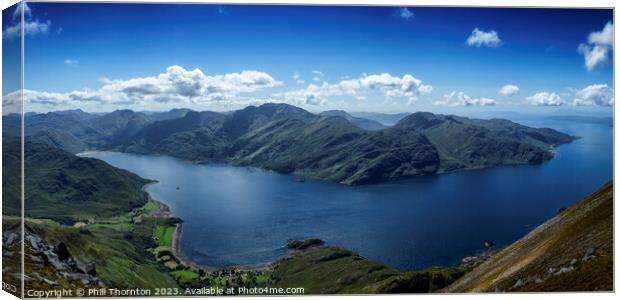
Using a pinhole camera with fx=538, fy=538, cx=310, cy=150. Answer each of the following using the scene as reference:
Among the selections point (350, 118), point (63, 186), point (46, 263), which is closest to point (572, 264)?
point (46, 263)

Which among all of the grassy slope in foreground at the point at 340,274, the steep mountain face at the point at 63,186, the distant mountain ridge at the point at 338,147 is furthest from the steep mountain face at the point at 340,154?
the grassy slope in foreground at the point at 340,274

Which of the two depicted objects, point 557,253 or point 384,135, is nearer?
point 557,253

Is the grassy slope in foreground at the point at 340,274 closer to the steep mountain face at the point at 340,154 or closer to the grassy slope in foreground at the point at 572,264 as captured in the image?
the grassy slope in foreground at the point at 572,264

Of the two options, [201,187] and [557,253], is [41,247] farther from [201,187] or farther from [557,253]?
[201,187]

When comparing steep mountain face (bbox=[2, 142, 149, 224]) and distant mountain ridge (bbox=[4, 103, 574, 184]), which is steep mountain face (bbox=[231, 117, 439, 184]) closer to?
distant mountain ridge (bbox=[4, 103, 574, 184])

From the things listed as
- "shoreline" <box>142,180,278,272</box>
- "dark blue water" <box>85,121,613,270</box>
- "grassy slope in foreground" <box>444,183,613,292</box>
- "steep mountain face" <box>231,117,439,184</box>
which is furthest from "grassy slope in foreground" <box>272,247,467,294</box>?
"steep mountain face" <box>231,117,439,184</box>

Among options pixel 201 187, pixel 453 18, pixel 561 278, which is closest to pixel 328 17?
pixel 453 18
